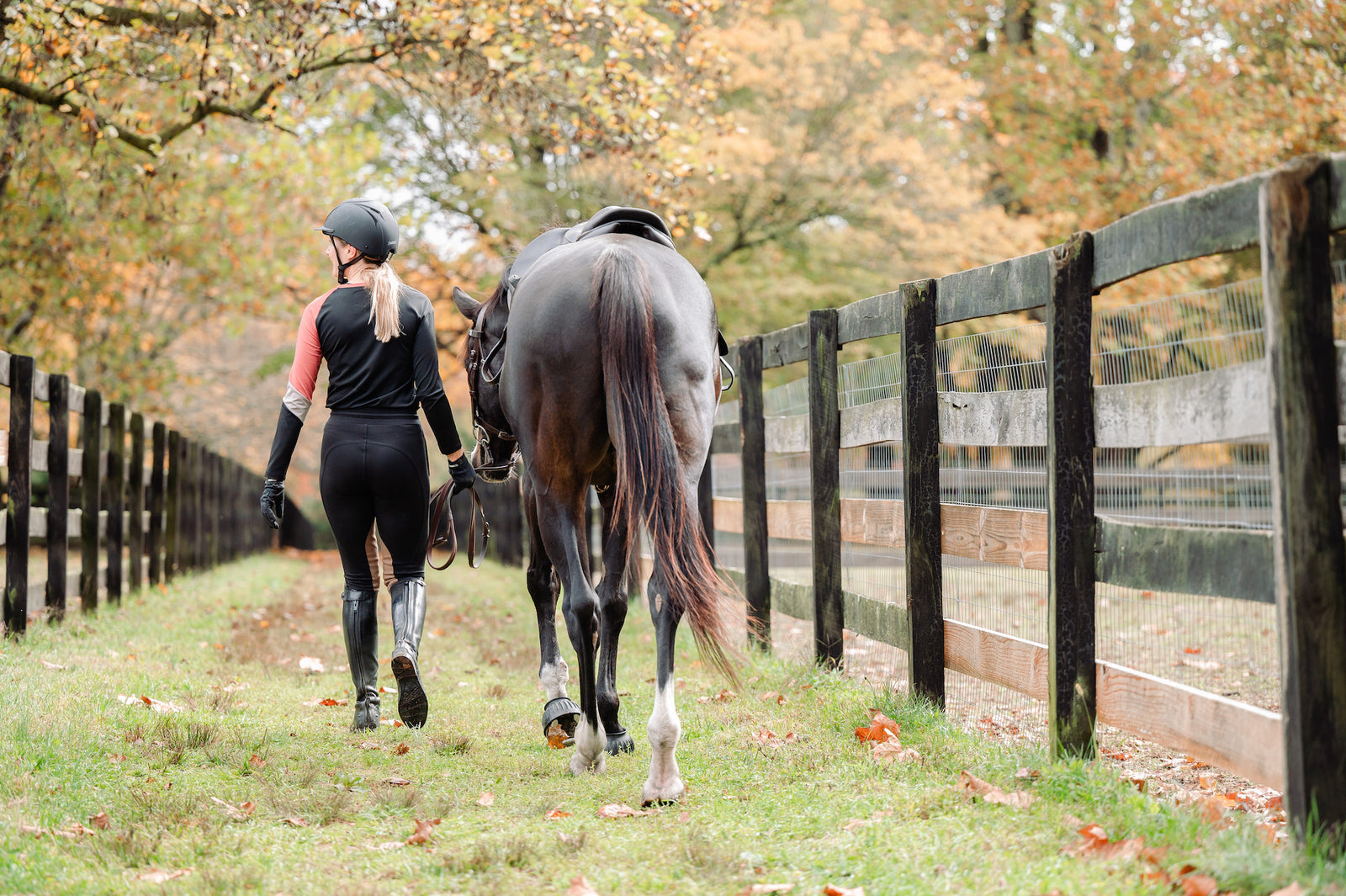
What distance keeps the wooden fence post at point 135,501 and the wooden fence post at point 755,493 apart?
21.1 feet

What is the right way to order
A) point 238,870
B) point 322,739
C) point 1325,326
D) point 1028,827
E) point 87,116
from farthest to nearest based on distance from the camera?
point 87,116 → point 322,739 → point 1028,827 → point 238,870 → point 1325,326

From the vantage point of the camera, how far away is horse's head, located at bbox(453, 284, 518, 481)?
16.2 feet

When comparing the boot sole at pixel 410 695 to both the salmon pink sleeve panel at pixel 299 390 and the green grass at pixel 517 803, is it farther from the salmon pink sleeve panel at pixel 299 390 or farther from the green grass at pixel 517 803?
the salmon pink sleeve panel at pixel 299 390

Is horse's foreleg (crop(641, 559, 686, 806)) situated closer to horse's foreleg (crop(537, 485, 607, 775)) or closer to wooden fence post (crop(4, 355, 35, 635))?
horse's foreleg (crop(537, 485, 607, 775))

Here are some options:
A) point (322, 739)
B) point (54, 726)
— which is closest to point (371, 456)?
point (322, 739)

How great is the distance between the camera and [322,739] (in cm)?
448

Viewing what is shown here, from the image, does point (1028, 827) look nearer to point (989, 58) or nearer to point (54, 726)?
point (54, 726)

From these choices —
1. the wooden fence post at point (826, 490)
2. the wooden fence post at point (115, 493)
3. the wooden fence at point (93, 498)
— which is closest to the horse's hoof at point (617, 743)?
the wooden fence post at point (826, 490)

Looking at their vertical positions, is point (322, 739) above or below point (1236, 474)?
below

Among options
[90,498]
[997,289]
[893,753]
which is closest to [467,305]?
[997,289]

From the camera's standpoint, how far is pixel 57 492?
301 inches

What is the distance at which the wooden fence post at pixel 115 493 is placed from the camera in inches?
364

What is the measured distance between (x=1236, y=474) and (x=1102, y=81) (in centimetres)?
1952

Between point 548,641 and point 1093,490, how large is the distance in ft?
8.11
